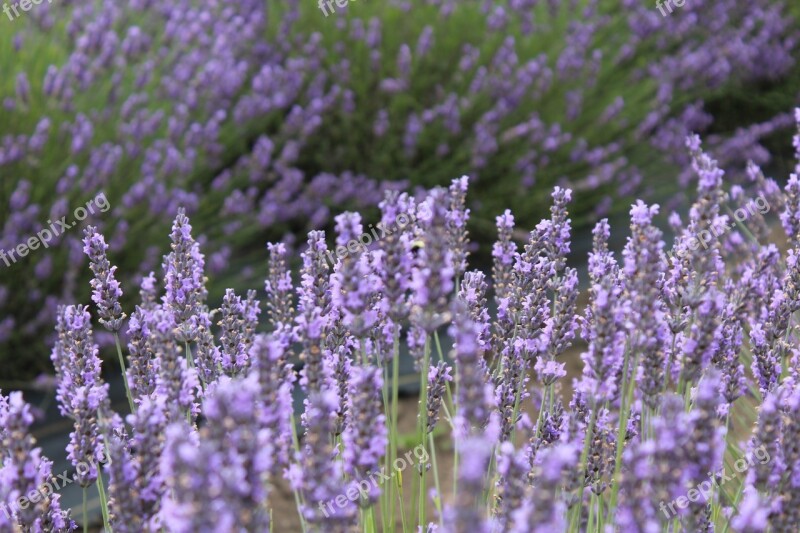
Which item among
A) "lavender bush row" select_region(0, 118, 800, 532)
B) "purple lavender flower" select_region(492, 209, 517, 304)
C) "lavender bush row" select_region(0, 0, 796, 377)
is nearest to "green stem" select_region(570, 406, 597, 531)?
"lavender bush row" select_region(0, 118, 800, 532)

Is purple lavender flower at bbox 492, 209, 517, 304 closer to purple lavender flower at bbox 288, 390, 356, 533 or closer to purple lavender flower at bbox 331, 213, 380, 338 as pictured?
purple lavender flower at bbox 331, 213, 380, 338

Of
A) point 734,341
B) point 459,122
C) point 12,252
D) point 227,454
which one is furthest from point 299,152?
point 227,454

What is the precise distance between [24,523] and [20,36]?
373 centimetres

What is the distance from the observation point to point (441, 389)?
2.20m

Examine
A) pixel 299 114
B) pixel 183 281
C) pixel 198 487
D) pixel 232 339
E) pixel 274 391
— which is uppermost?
pixel 299 114

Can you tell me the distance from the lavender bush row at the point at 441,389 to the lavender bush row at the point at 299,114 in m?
2.49

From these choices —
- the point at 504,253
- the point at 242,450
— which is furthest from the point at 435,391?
the point at 242,450

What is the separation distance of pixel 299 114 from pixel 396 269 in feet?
12.2

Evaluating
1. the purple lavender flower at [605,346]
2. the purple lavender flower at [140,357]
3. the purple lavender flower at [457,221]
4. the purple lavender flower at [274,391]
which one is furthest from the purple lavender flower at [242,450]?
the purple lavender flower at [457,221]

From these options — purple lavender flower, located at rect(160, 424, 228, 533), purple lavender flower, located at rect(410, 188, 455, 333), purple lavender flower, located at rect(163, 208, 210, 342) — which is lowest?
purple lavender flower, located at rect(160, 424, 228, 533)

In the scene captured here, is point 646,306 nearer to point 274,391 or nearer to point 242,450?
point 274,391

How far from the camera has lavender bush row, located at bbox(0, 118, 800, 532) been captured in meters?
1.22

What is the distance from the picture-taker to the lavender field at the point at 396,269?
1461 mm

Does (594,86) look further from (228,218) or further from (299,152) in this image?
(228,218)
